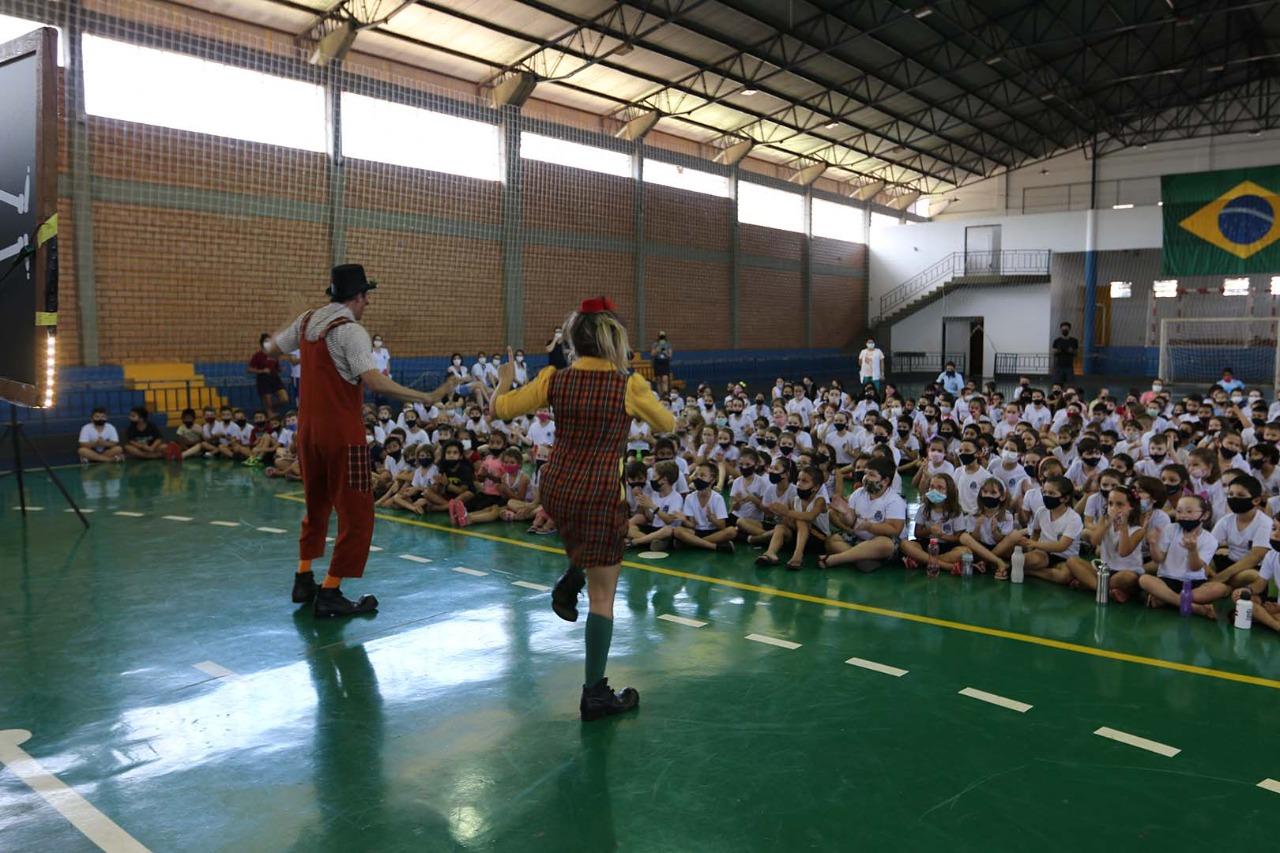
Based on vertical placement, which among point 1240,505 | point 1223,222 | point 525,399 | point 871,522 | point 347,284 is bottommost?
point 871,522

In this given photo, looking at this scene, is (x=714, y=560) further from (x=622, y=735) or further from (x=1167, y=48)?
(x=1167, y=48)

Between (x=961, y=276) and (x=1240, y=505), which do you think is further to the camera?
(x=961, y=276)

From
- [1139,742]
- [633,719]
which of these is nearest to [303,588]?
[633,719]

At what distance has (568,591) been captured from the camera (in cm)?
448

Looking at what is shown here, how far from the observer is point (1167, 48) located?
28594mm

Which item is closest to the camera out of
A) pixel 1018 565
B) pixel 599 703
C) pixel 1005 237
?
pixel 599 703

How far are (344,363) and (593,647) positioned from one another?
8.56 ft

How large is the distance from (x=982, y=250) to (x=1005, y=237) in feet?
3.37

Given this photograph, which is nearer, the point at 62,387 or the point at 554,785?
the point at 554,785

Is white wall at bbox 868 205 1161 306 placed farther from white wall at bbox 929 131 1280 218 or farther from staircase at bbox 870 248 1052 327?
white wall at bbox 929 131 1280 218

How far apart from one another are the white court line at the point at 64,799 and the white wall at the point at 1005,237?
3790 centimetres

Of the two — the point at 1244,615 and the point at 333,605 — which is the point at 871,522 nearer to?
the point at 1244,615

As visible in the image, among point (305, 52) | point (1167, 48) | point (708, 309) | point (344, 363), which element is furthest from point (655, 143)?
point (344, 363)

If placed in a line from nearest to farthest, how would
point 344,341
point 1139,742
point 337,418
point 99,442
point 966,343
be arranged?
point 1139,742 → point 344,341 → point 337,418 → point 99,442 → point 966,343
